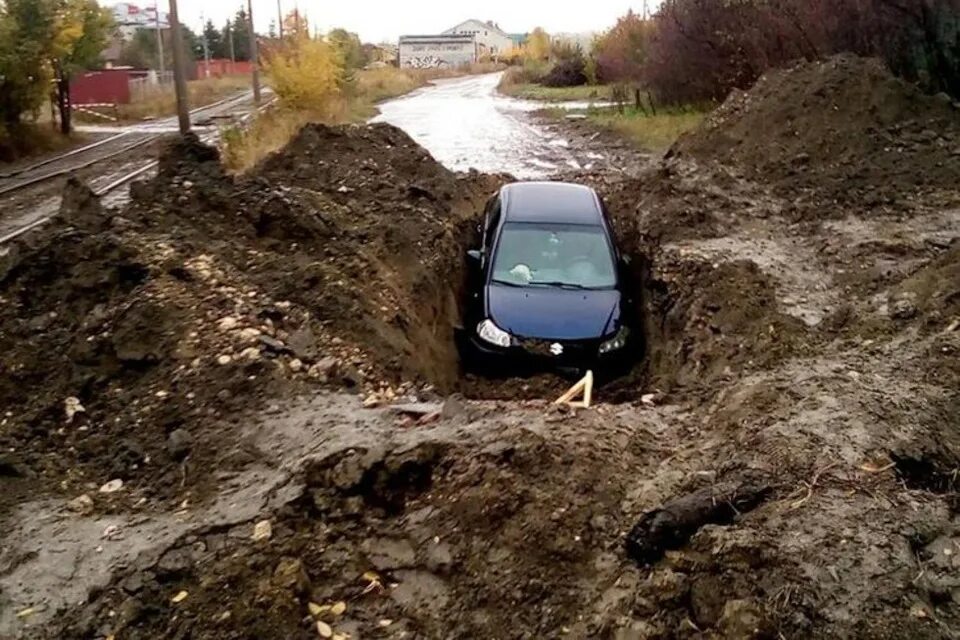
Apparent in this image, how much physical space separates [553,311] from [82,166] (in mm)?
20063

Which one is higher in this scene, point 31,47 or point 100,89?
point 31,47

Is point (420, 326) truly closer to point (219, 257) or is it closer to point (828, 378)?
point (219, 257)

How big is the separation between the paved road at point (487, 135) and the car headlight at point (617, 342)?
11348mm

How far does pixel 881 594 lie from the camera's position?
A: 3.90 m

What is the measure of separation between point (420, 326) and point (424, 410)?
317 centimetres

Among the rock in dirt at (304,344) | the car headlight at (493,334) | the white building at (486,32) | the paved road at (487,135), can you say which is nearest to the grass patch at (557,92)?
the paved road at (487,135)

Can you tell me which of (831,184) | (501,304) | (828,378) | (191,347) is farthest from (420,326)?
(831,184)

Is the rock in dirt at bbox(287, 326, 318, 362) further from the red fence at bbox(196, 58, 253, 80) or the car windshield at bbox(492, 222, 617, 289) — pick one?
Answer: the red fence at bbox(196, 58, 253, 80)

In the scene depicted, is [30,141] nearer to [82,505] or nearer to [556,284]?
[556,284]

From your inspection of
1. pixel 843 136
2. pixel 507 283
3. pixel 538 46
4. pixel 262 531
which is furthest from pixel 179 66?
pixel 538 46

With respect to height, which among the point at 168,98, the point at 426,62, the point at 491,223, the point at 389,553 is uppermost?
the point at 426,62

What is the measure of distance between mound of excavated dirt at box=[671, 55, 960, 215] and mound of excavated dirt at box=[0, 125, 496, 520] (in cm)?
514

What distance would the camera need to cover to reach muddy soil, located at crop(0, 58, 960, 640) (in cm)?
423

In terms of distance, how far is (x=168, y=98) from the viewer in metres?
49.0
